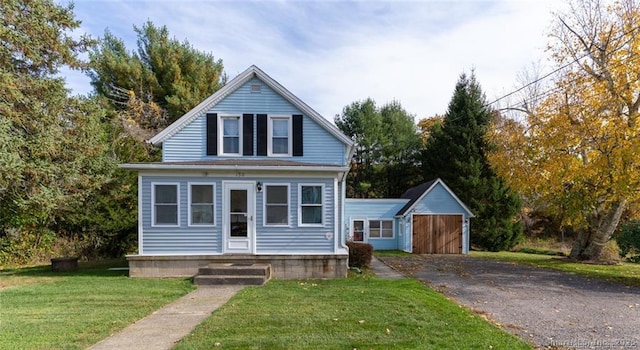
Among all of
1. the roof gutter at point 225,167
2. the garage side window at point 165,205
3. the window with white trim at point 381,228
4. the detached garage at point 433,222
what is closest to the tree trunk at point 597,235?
the detached garage at point 433,222

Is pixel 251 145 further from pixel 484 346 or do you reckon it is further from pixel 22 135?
pixel 484 346

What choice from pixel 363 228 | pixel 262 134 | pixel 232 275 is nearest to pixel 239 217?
pixel 232 275

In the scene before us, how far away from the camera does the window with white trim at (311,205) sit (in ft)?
39.0

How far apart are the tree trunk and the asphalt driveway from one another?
5.12 m

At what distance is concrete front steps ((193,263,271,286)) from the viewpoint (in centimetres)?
1002

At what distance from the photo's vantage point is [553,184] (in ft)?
51.2

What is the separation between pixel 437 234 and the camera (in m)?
21.9

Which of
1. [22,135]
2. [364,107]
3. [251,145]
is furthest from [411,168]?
[22,135]

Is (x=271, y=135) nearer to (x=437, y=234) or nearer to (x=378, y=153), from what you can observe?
(x=437, y=234)

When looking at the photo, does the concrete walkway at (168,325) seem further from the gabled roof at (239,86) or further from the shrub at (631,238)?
the shrub at (631,238)

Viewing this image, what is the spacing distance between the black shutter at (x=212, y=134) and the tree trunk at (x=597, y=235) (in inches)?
626

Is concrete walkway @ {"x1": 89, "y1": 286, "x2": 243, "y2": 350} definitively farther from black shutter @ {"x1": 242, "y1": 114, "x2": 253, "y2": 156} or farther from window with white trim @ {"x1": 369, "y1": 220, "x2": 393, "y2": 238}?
window with white trim @ {"x1": 369, "y1": 220, "x2": 393, "y2": 238}

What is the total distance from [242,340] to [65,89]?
13037 mm

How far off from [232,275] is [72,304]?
3661mm
